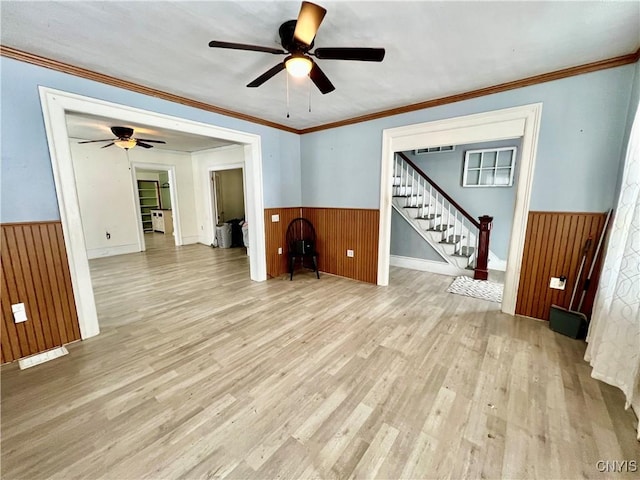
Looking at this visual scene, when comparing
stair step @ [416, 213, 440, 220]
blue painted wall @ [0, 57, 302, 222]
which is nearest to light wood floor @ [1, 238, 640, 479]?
blue painted wall @ [0, 57, 302, 222]

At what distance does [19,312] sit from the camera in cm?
215

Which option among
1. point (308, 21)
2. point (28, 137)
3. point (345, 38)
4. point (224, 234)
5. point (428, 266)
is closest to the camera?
point (308, 21)

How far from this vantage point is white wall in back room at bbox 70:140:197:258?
5574 millimetres

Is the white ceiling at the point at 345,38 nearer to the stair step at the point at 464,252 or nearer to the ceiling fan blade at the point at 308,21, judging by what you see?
the ceiling fan blade at the point at 308,21

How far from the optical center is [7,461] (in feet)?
4.40

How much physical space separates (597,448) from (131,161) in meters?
8.17

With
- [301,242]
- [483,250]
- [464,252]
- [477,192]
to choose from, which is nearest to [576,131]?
[483,250]

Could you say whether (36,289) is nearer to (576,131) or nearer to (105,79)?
(105,79)

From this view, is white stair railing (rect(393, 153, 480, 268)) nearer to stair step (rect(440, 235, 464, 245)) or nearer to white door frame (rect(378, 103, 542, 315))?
stair step (rect(440, 235, 464, 245))

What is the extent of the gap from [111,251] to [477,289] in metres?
7.48

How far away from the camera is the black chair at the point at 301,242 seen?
14.0ft

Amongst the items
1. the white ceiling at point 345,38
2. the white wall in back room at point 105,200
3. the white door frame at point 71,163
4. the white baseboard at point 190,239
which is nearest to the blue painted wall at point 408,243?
the white ceiling at point 345,38

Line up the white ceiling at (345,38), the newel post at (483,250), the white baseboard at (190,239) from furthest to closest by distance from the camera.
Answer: the white baseboard at (190,239)
the newel post at (483,250)
the white ceiling at (345,38)

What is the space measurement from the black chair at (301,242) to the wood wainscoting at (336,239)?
9 centimetres
